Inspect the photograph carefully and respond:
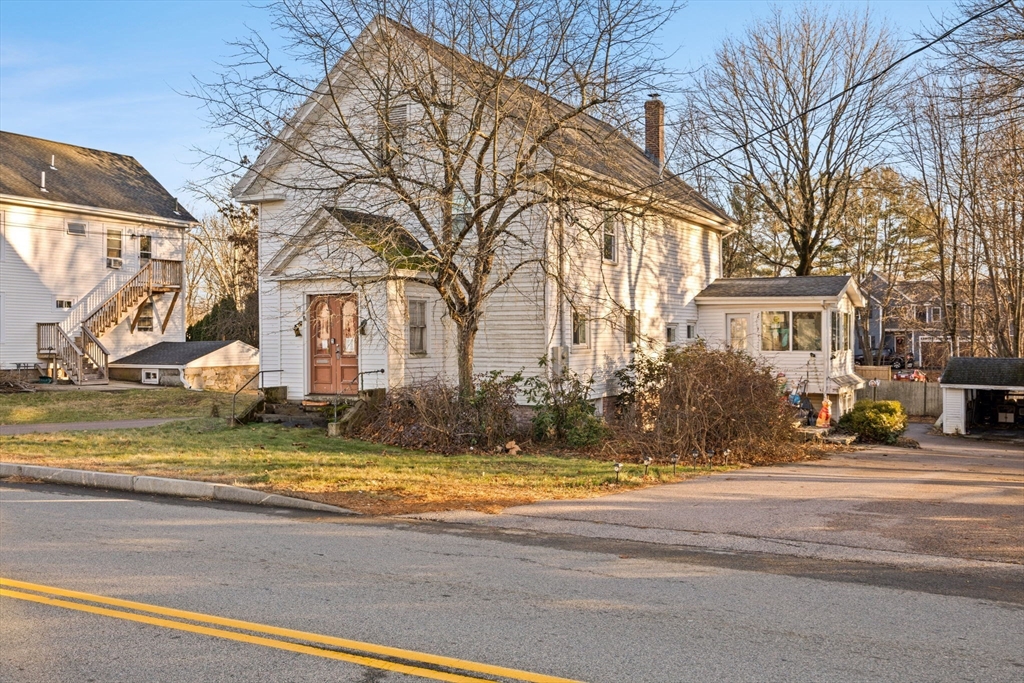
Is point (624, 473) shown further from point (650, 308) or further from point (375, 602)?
point (650, 308)

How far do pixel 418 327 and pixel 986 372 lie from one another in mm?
22398

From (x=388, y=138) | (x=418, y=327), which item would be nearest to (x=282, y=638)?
(x=388, y=138)

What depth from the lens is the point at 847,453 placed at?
68.6ft

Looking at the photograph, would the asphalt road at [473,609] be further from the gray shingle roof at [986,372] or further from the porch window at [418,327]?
the gray shingle roof at [986,372]

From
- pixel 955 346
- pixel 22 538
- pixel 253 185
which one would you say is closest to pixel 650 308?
pixel 253 185

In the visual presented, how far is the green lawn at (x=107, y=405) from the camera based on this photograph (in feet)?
73.2

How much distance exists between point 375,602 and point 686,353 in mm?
13171

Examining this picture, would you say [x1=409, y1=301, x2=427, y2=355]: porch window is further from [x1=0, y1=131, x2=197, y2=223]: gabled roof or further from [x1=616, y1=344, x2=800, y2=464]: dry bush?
[x1=0, y1=131, x2=197, y2=223]: gabled roof

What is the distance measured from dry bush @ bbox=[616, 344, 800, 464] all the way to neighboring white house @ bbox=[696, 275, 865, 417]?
358 inches

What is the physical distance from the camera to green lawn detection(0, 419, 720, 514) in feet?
37.8

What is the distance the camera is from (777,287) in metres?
28.5

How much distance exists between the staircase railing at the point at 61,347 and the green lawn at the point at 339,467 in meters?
15.3

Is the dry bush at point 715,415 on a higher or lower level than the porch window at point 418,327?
lower

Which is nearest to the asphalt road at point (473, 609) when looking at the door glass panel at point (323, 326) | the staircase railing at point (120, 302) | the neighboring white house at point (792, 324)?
the door glass panel at point (323, 326)
